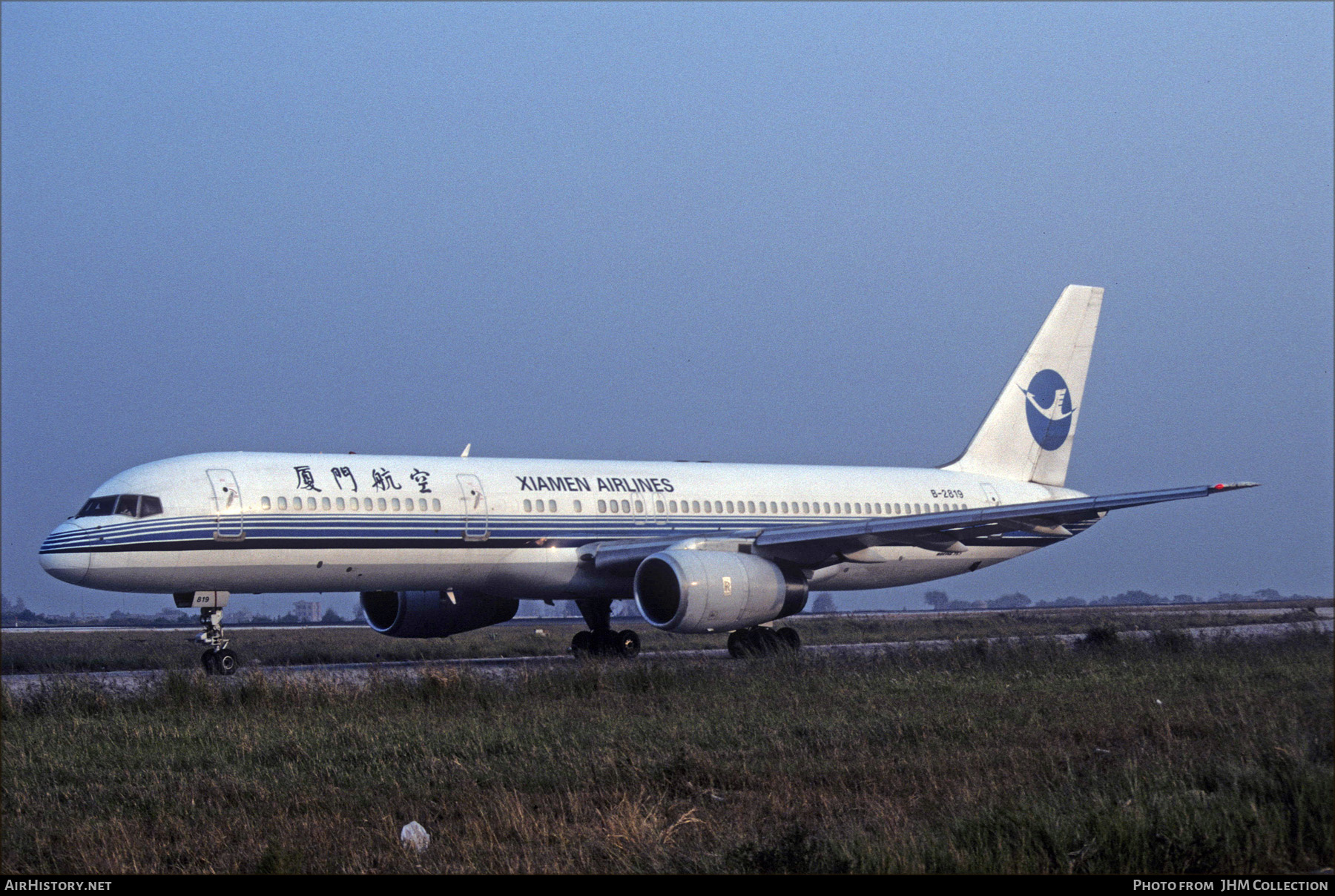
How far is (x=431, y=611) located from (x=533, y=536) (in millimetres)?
3168

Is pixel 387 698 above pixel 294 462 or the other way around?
the other way around

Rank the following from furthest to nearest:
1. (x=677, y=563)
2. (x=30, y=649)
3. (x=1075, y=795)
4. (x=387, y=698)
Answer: (x=30, y=649)
(x=677, y=563)
(x=387, y=698)
(x=1075, y=795)

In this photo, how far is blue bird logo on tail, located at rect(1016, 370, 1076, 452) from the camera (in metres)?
31.3

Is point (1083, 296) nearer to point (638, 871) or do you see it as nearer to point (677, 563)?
point (677, 563)

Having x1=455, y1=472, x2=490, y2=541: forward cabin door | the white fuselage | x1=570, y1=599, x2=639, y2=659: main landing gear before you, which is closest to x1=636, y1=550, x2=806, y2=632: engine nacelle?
the white fuselage

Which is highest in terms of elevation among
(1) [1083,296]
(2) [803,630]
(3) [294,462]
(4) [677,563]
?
(1) [1083,296]

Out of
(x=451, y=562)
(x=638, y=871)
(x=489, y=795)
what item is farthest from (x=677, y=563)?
(x=638, y=871)

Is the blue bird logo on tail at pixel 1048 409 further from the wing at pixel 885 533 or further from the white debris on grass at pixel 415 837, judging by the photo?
the white debris on grass at pixel 415 837

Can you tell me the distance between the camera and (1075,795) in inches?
314

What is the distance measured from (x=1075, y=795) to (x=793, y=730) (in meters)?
3.97

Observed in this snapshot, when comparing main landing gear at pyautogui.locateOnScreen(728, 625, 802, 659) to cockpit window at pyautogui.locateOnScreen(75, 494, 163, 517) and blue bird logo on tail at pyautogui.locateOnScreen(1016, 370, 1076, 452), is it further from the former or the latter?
blue bird logo on tail at pyautogui.locateOnScreen(1016, 370, 1076, 452)

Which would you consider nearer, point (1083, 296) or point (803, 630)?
point (1083, 296)

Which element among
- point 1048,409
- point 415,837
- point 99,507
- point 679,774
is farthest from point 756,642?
point 415,837

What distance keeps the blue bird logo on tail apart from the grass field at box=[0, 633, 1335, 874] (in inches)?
617
